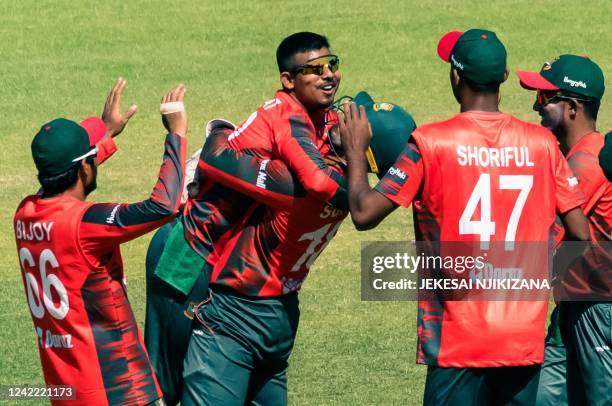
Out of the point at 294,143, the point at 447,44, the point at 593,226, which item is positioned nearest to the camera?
the point at 294,143

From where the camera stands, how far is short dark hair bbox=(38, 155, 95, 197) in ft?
20.9

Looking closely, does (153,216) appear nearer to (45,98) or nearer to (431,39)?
(45,98)

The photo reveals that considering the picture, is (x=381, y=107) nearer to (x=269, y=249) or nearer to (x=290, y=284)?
(x=269, y=249)

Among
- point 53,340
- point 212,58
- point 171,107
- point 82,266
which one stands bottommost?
point 212,58

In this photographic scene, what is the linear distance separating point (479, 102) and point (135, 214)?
1.71 m

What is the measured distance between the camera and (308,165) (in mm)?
6457

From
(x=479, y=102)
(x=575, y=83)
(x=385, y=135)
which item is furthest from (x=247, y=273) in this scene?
(x=575, y=83)

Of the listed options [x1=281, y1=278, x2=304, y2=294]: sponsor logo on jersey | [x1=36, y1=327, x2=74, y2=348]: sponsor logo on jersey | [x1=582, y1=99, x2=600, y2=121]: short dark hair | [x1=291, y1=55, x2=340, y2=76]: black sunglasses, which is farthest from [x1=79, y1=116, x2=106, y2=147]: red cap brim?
[x1=582, y1=99, x2=600, y2=121]: short dark hair

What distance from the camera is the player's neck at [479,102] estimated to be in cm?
625

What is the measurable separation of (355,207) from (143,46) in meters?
13.8

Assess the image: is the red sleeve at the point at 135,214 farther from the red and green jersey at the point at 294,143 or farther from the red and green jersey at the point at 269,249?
the red and green jersey at the point at 269,249

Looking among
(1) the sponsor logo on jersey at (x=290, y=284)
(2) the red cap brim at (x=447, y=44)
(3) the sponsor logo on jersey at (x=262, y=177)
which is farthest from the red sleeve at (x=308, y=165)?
(2) the red cap brim at (x=447, y=44)

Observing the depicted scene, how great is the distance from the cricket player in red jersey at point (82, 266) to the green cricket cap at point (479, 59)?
1.43 meters

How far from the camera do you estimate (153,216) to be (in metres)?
6.36
